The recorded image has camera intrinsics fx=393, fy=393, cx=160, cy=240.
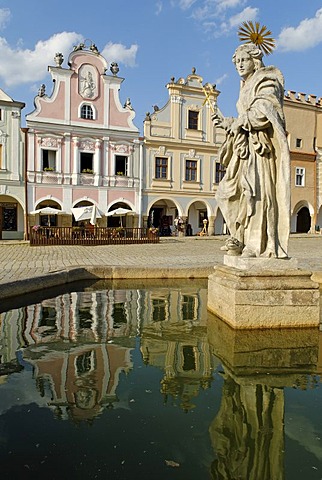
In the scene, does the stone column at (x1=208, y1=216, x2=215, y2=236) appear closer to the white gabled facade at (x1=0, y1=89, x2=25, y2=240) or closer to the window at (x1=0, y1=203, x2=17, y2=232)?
the white gabled facade at (x1=0, y1=89, x2=25, y2=240)

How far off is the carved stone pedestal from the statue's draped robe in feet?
0.85

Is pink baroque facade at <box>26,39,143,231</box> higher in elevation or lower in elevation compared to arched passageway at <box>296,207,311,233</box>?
higher

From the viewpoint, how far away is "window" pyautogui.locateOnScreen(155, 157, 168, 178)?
98.0 ft

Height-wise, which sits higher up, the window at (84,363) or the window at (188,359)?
the window at (84,363)

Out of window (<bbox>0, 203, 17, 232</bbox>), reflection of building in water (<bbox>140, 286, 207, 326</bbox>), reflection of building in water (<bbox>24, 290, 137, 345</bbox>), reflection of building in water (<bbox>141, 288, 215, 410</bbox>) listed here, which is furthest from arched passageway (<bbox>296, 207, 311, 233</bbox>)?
reflection of building in water (<bbox>24, 290, 137, 345</bbox>)

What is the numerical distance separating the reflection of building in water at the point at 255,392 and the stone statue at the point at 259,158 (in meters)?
0.95

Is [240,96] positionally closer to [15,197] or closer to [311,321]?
[311,321]

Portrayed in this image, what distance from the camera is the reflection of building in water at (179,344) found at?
278 cm

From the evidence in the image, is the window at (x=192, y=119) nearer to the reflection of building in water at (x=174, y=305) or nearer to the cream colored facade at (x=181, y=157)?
the cream colored facade at (x=181, y=157)

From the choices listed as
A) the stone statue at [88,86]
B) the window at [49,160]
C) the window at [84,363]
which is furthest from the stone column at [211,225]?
the window at [84,363]

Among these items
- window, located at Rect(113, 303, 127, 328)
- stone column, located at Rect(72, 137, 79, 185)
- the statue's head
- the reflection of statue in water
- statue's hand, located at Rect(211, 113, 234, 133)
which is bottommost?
the reflection of statue in water

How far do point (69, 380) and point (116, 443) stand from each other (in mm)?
840

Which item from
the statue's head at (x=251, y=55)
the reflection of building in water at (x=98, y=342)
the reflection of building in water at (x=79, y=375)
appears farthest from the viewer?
the statue's head at (x=251, y=55)

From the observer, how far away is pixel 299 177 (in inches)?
1398
